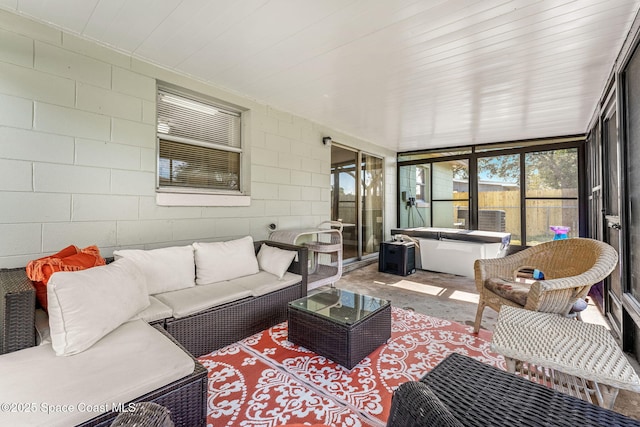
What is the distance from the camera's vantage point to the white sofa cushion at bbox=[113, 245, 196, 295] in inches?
90.5

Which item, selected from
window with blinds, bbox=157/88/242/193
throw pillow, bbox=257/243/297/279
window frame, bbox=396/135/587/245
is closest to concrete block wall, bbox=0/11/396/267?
window with blinds, bbox=157/88/242/193

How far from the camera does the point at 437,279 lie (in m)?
4.70

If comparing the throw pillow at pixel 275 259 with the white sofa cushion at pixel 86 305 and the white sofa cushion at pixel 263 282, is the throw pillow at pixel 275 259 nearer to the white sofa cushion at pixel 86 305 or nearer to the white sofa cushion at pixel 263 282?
the white sofa cushion at pixel 263 282

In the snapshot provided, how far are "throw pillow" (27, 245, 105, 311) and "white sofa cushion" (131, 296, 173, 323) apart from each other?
1.60 ft

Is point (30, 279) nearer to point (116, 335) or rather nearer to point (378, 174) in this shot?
point (116, 335)

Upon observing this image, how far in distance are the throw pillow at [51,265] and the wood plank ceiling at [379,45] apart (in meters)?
1.75

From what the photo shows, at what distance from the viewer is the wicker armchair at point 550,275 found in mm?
1974

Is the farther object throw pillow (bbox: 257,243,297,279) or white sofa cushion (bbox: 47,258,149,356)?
throw pillow (bbox: 257,243,297,279)

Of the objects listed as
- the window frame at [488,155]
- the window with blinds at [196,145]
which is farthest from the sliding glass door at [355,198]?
the window with blinds at [196,145]

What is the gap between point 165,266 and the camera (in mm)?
2408

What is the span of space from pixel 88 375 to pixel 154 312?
2.32 ft

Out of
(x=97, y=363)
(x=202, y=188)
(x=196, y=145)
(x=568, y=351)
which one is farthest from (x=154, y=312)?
(x=568, y=351)

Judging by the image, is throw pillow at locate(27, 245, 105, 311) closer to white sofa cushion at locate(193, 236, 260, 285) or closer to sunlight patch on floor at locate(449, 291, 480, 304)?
white sofa cushion at locate(193, 236, 260, 285)

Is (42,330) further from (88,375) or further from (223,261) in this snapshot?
(223,261)
